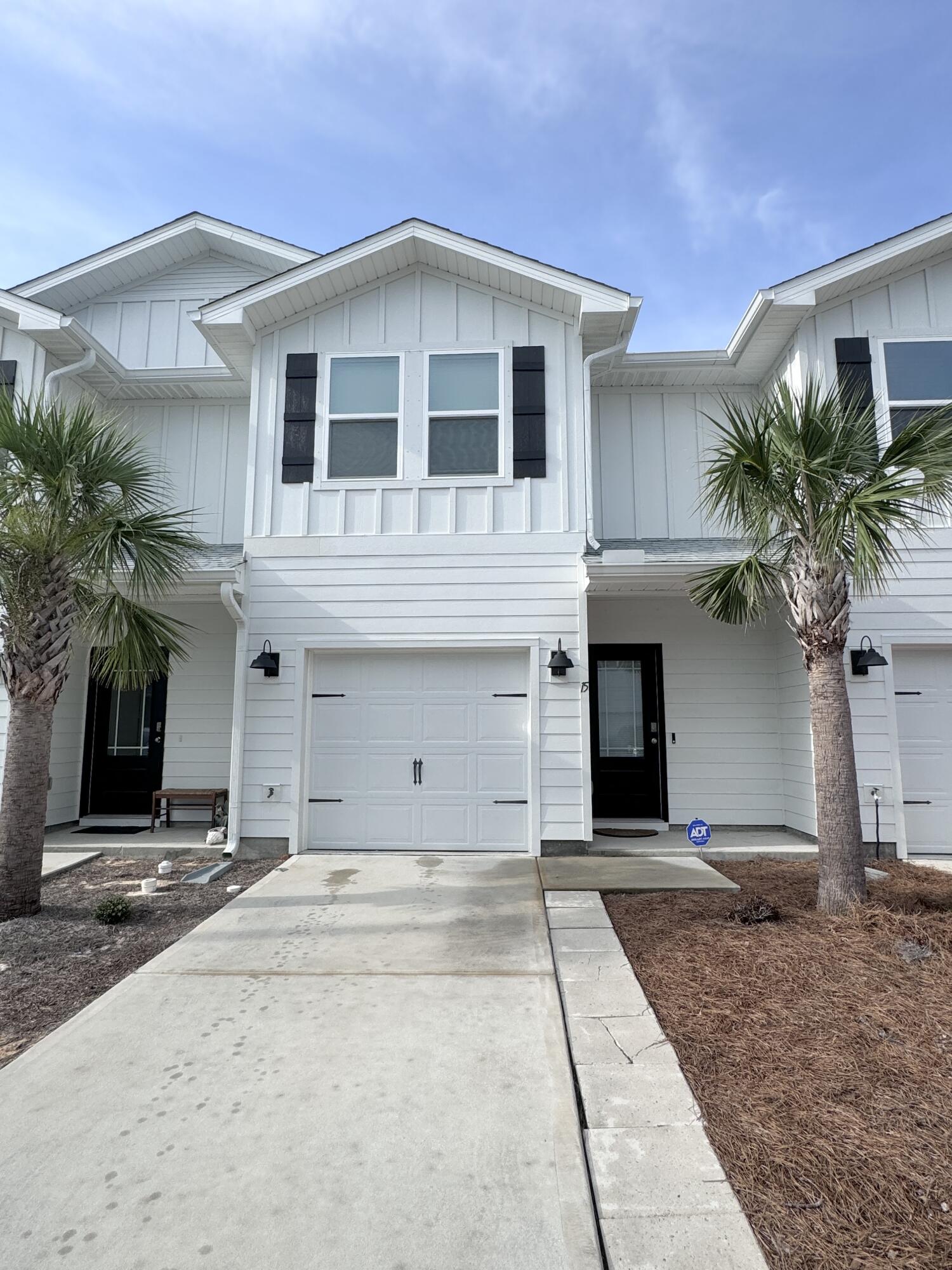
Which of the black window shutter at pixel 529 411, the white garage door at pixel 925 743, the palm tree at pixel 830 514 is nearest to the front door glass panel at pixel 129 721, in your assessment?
the black window shutter at pixel 529 411

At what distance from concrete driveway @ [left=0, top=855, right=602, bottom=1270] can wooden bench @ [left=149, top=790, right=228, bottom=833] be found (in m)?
3.56

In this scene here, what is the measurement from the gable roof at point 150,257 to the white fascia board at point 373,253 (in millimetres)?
2117

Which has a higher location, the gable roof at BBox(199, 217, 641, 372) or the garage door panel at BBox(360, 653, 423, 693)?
the gable roof at BBox(199, 217, 641, 372)

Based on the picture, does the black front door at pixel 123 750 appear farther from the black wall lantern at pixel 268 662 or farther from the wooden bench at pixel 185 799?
the black wall lantern at pixel 268 662

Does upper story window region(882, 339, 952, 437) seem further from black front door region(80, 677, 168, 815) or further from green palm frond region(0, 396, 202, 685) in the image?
black front door region(80, 677, 168, 815)

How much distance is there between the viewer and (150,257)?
360 inches

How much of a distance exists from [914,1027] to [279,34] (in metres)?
9.88

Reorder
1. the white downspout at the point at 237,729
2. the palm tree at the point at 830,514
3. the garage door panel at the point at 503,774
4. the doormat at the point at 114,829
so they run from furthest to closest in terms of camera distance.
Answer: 1. the doormat at the point at 114,829
2. the garage door panel at the point at 503,774
3. the white downspout at the point at 237,729
4. the palm tree at the point at 830,514

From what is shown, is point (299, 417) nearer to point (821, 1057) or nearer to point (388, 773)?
point (388, 773)

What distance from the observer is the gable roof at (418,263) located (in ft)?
22.8

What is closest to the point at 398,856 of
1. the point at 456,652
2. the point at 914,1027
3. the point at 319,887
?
the point at 319,887

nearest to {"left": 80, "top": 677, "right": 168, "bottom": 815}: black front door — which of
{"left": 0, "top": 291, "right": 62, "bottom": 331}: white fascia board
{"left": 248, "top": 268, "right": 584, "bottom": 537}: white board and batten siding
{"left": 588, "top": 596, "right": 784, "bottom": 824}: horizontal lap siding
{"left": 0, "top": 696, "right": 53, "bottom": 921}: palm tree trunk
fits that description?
{"left": 248, "top": 268, "right": 584, "bottom": 537}: white board and batten siding

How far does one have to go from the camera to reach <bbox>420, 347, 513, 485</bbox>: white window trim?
707 cm

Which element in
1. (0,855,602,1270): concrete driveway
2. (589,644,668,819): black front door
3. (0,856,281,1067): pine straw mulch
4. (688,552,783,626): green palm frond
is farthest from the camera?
(589,644,668,819): black front door
